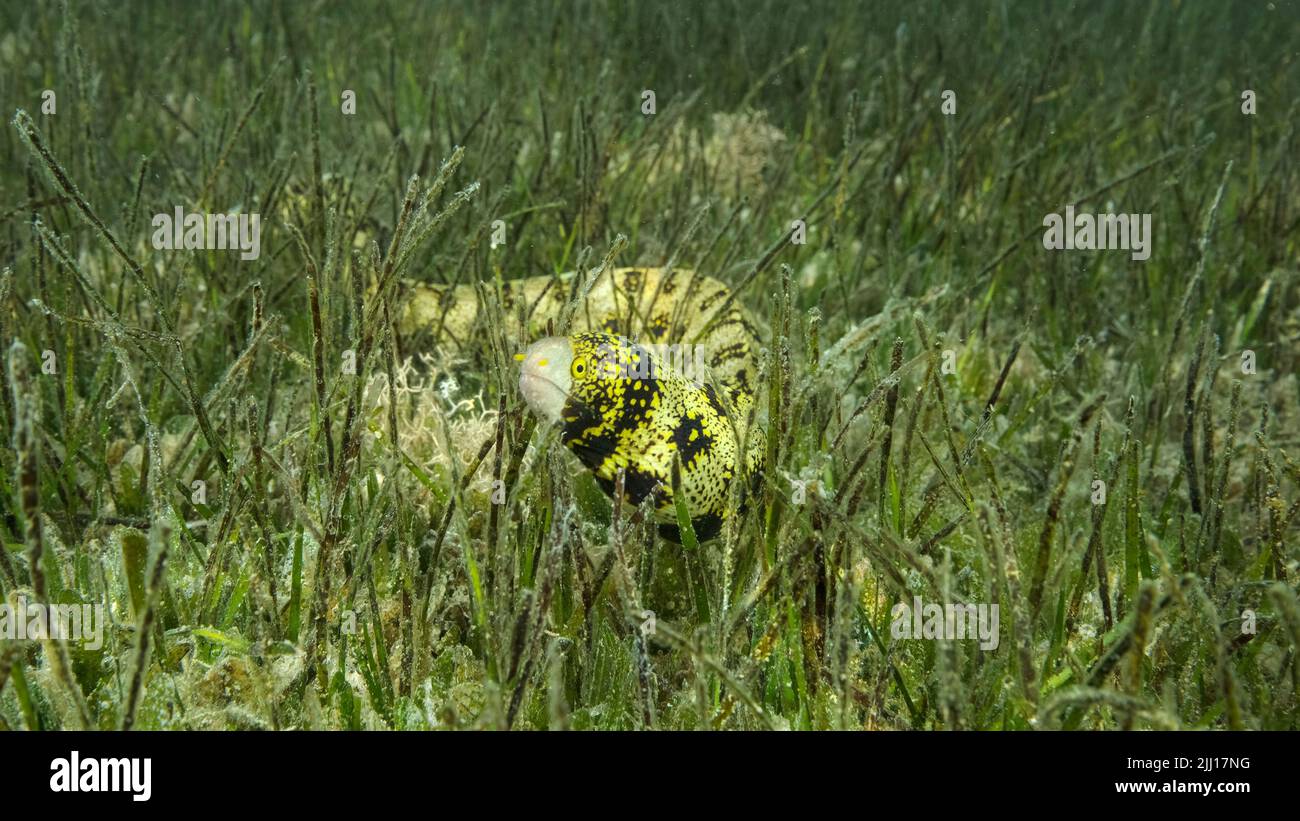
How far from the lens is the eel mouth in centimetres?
221

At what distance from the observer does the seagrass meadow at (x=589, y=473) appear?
1.91m

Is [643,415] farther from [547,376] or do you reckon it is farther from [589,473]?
[589,473]

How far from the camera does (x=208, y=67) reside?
7.23 metres

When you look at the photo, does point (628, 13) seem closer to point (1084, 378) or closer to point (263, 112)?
point (263, 112)

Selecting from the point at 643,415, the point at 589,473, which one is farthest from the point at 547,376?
the point at 589,473

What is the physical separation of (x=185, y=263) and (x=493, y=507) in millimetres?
1656

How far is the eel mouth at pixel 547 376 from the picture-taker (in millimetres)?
2207

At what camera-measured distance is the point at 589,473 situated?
2988mm

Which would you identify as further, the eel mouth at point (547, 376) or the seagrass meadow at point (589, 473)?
the eel mouth at point (547, 376)

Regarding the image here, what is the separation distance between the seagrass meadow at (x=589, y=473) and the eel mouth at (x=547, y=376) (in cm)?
6

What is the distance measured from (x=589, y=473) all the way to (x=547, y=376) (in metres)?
0.80

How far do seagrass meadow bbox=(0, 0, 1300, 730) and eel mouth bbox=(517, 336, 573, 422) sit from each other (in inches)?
2.5
